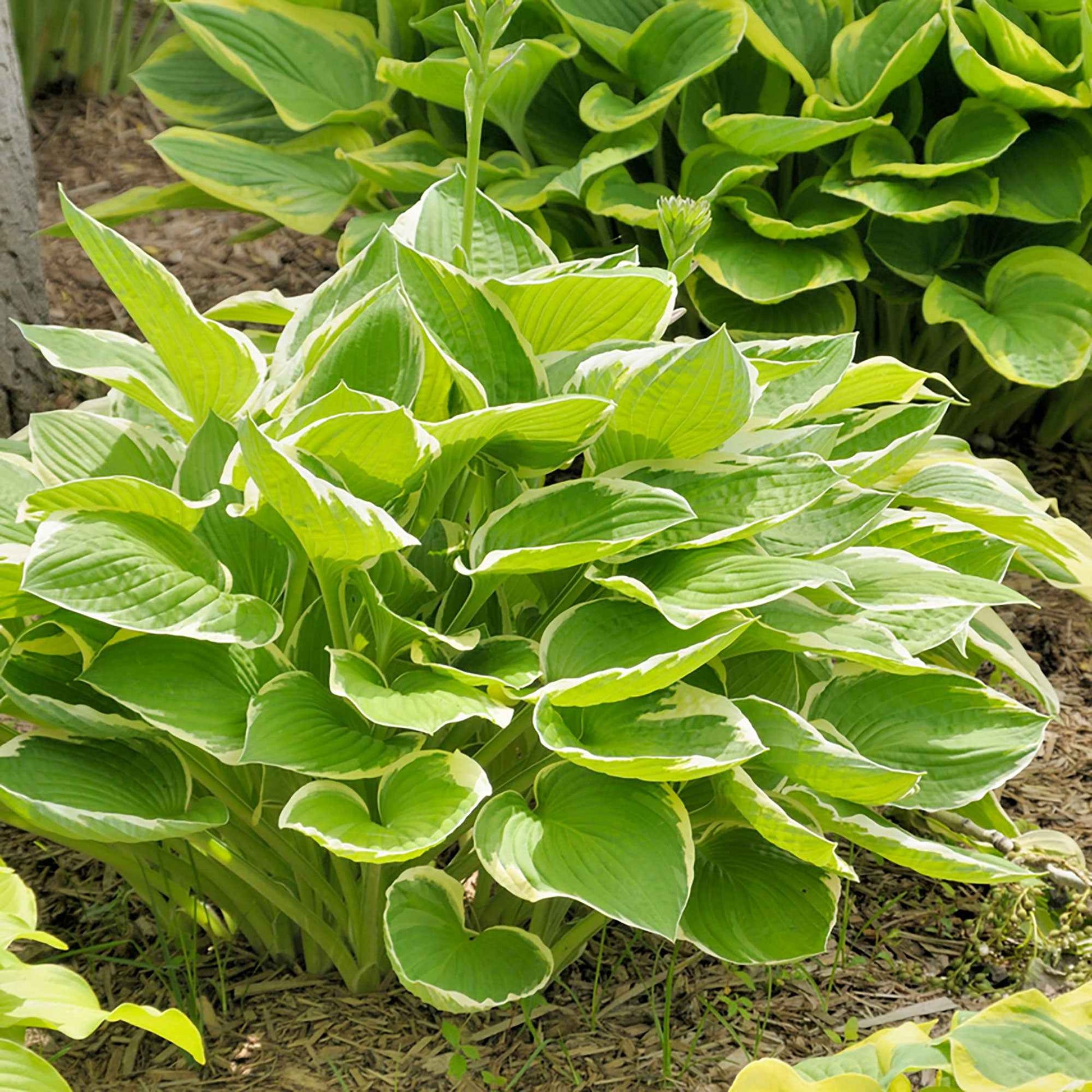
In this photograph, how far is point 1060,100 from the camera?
8.07 ft

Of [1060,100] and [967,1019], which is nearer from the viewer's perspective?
[967,1019]

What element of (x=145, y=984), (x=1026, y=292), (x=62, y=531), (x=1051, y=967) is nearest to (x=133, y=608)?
(x=62, y=531)

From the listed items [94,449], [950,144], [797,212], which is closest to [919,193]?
[950,144]

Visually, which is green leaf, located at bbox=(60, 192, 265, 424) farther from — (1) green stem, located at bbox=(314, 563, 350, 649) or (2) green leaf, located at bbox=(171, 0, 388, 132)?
(2) green leaf, located at bbox=(171, 0, 388, 132)

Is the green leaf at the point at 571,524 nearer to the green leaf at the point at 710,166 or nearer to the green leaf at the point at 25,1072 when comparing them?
the green leaf at the point at 25,1072

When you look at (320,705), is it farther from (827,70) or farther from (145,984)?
(827,70)

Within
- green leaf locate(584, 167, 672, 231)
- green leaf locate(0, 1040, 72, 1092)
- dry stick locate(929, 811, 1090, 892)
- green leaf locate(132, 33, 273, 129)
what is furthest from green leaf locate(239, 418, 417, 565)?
green leaf locate(132, 33, 273, 129)

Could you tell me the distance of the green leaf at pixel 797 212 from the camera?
8.12ft

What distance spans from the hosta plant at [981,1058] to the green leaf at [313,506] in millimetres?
541

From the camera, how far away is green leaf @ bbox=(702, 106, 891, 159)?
241cm

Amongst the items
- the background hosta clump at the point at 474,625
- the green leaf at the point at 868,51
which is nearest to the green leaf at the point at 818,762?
the background hosta clump at the point at 474,625

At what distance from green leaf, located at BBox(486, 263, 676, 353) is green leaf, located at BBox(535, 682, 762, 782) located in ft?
1.42

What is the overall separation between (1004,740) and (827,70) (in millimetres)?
1683

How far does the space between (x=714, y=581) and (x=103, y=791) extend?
65cm
